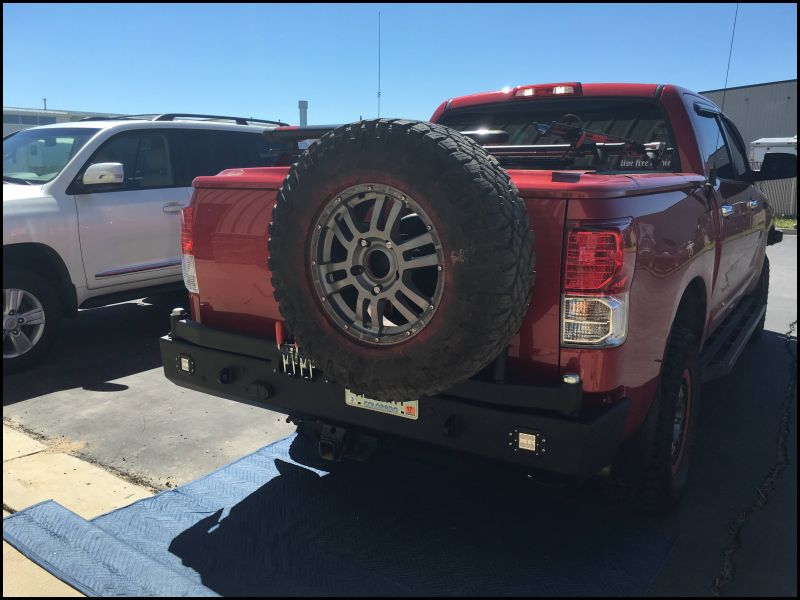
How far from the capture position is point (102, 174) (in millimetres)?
5379

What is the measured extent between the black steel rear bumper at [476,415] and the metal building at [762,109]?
30.0 meters

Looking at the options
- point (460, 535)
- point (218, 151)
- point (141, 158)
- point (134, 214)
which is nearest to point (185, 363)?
point (460, 535)

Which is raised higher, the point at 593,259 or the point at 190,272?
the point at 593,259

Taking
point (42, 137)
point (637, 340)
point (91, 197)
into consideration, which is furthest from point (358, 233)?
point (42, 137)

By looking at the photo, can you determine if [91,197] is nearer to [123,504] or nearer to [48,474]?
[48,474]

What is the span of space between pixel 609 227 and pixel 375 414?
3.71 ft

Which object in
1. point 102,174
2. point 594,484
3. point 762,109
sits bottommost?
point 594,484

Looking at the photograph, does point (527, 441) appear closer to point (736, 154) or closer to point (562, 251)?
point (562, 251)

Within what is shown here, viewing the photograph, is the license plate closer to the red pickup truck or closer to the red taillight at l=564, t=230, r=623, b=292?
the red pickup truck

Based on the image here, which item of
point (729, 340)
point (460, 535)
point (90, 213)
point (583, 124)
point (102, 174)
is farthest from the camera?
point (90, 213)

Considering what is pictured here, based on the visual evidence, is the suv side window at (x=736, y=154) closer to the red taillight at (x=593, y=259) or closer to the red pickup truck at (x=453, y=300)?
the red pickup truck at (x=453, y=300)

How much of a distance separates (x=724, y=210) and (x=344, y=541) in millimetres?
2741

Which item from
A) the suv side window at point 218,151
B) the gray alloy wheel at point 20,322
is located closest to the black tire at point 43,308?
the gray alloy wheel at point 20,322

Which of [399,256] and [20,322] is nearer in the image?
[399,256]
